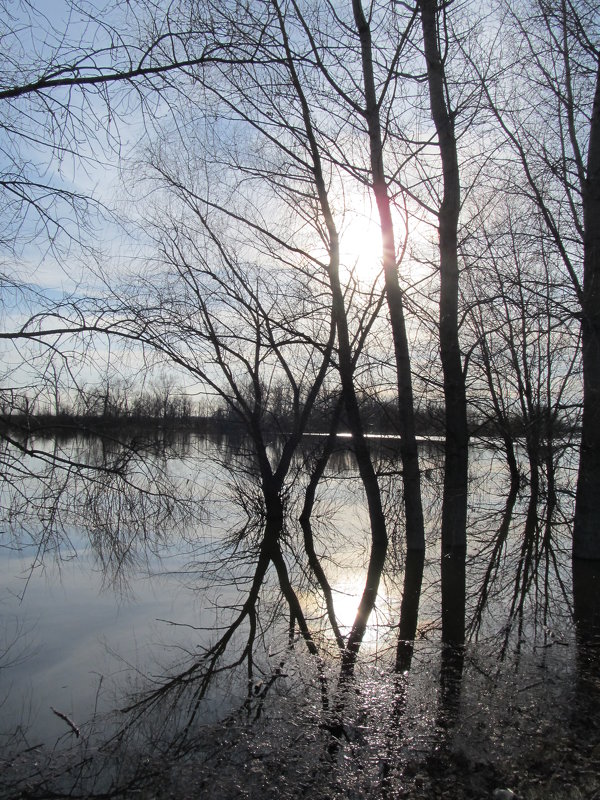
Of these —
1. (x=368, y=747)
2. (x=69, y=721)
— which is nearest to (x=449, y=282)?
(x=368, y=747)

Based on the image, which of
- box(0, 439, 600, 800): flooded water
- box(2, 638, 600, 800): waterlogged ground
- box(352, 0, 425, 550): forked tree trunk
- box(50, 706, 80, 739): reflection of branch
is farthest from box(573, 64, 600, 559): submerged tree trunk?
box(50, 706, 80, 739): reflection of branch

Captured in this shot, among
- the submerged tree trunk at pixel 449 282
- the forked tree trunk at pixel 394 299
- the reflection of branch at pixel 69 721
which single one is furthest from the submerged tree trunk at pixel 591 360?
the reflection of branch at pixel 69 721

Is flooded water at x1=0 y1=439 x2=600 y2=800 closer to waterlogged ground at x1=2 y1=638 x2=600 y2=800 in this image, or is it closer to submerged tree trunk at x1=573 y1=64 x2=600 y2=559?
waterlogged ground at x1=2 y1=638 x2=600 y2=800

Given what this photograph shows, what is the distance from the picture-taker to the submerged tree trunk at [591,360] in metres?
8.14

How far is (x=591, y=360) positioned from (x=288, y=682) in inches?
226

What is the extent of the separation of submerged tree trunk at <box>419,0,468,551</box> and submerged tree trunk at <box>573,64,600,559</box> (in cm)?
158

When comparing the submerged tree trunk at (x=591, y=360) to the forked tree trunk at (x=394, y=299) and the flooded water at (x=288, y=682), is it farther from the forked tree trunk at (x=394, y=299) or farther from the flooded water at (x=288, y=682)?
the forked tree trunk at (x=394, y=299)

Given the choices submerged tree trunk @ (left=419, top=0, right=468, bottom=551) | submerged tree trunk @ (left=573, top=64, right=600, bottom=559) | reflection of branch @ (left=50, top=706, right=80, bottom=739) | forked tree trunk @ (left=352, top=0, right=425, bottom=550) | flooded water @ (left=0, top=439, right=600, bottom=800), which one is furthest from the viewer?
forked tree trunk @ (left=352, top=0, right=425, bottom=550)

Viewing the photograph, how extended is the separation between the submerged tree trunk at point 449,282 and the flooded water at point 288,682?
3.93 feet

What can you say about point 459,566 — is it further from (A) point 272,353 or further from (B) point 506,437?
(B) point 506,437

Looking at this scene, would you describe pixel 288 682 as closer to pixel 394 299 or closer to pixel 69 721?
pixel 69 721

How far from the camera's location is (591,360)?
325 inches

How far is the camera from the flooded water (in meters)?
3.29

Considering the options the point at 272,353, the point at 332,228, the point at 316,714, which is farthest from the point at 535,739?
the point at 272,353
